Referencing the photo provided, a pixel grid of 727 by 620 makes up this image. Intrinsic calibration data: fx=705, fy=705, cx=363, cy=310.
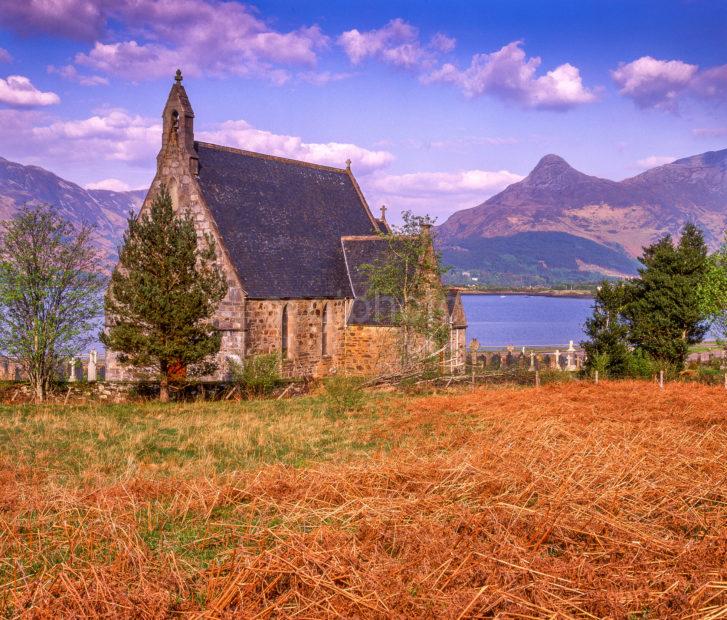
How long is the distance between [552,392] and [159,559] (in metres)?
16.2

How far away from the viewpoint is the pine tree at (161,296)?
2439cm

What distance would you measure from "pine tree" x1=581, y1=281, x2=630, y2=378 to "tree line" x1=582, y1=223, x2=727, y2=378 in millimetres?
210

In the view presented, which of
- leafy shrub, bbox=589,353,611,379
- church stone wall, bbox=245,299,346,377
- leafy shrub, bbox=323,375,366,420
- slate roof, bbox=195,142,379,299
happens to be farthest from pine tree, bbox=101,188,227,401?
leafy shrub, bbox=589,353,611,379

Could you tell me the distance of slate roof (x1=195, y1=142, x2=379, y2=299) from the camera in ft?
110

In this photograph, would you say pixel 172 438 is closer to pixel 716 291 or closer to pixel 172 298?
pixel 172 298

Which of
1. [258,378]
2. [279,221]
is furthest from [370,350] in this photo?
[258,378]

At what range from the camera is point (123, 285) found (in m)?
24.6

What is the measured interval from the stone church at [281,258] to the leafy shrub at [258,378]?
3.20 metres

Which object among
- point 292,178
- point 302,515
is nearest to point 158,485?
point 302,515

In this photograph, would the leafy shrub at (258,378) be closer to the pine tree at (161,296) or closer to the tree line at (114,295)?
the tree line at (114,295)

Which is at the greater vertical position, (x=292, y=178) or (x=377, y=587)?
(x=292, y=178)

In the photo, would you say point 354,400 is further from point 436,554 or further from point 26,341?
point 436,554

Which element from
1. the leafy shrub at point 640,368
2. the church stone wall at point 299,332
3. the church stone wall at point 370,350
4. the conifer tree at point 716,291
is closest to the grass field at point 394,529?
the leafy shrub at point 640,368

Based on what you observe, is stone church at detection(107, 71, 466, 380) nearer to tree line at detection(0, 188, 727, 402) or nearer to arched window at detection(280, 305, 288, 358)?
arched window at detection(280, 305, 288, 358)
